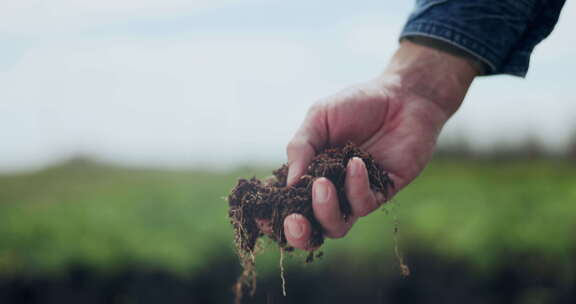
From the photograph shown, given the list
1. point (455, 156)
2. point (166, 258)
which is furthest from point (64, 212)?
point (455, 156)

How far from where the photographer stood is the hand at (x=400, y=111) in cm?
167

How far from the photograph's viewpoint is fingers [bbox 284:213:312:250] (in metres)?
1.41

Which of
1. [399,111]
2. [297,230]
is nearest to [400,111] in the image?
[399,111]

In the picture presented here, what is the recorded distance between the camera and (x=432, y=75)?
1.75 m

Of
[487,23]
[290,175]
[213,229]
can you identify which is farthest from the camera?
[213,229]

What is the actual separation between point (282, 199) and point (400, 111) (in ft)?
1.75

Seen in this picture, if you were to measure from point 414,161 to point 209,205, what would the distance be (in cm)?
299

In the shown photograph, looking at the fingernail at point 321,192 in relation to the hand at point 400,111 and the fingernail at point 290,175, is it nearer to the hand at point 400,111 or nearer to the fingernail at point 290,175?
the fingernail at point 290,175

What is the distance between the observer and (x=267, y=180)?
1583mm

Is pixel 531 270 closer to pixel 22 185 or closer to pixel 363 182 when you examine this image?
pixel 363 182

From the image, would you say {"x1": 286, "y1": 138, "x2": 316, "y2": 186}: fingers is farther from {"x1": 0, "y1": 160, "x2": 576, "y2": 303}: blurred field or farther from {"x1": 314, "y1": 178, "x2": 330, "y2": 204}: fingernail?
{"x1": 0, "y1": 160, "x2": 576, "y2": 303}: blurred field

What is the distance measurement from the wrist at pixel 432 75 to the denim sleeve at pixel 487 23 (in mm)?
54

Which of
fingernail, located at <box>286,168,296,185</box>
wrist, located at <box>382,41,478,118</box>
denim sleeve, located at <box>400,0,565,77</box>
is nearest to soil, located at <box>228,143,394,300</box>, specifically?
fingernail, located at <box>286,168,296,185</box>

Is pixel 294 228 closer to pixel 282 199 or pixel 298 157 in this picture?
pixel 282 199
